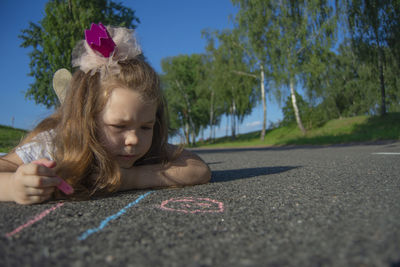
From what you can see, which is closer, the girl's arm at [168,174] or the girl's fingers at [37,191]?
the girl's fingers at [37,191]

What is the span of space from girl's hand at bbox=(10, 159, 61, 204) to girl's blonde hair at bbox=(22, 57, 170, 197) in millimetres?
233

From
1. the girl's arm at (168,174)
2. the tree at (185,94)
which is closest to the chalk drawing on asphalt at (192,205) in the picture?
the girl's arm at (168,174)

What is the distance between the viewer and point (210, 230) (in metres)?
1.08

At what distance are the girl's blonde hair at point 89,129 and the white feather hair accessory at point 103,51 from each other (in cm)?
5

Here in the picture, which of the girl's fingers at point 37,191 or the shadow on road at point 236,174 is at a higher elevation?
the girl's fingers at point 37,191

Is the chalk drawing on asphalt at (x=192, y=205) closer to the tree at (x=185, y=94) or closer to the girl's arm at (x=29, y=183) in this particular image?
the girl's arm at (x=29, y=183)

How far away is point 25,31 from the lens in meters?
15.8

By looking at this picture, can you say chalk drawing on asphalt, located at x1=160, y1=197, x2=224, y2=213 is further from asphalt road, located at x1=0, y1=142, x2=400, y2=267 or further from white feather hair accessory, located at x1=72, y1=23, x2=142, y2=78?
Answer: white feather hair accessory, located at x1=72, y1=23, x2=142, y2=78

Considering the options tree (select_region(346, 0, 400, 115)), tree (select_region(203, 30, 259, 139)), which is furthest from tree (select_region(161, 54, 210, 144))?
tree (select_region(346, 0, 400, 115))

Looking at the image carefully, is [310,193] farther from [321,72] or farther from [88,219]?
[321,72]

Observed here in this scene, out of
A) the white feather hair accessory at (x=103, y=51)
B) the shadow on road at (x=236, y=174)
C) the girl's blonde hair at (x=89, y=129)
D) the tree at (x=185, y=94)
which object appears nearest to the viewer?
the girl's blonde hair at (x=89, y=129)

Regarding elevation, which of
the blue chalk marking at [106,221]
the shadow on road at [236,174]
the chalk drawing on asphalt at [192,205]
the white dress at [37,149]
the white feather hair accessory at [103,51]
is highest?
the white feather hair accessory at [103,51]

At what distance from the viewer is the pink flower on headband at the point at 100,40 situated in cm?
199

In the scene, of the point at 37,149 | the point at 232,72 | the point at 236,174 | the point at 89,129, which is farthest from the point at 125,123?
the point at 232,72
